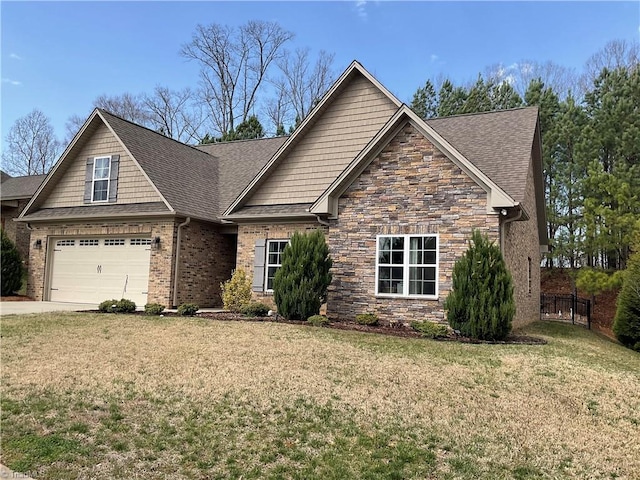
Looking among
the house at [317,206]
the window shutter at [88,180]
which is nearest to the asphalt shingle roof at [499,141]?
the house at [317,206]

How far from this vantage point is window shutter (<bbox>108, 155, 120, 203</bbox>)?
17.2m

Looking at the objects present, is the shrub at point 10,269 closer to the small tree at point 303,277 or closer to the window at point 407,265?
the small tree at point 303,277

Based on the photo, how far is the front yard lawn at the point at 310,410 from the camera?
438cm

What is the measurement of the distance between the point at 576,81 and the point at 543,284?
45.2 ft

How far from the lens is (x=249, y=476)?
4.10m

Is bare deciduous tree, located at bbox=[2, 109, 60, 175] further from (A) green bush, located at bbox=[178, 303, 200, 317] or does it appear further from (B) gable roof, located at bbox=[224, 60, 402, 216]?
(A) green bush, located at bbox=[178, 303, 200, 317]

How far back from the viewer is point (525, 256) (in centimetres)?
1523

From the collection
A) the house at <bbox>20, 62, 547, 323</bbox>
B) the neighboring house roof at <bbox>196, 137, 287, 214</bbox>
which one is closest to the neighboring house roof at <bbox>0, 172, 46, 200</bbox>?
the house at <bbox>20, 62, 547, 323</bbox>

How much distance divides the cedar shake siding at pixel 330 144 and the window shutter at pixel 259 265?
4.54ft

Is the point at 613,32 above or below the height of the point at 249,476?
above

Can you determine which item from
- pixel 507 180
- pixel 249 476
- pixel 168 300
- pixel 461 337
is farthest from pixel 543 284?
pixel 249 476

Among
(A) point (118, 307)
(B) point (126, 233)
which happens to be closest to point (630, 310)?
(A) point (118, 307)

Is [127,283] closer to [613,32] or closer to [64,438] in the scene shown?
[64,438]

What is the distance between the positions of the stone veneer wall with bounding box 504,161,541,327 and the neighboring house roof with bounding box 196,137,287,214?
967 centimetres
